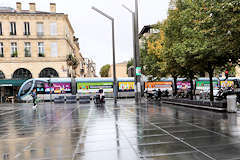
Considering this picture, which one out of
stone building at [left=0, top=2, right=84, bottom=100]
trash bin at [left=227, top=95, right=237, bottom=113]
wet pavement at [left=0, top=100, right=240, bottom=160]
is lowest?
wet pavement at [left=0, top=100, right=240, bottom=160]

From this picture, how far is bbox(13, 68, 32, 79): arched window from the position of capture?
3938cm

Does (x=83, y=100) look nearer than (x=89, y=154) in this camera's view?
No

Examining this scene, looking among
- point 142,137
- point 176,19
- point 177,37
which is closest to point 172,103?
point 177,37

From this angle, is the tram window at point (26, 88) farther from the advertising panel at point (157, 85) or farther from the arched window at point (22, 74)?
the advertising panel at point (157, 85)

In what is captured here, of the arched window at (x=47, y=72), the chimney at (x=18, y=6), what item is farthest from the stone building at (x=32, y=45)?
the chimney at (x=18, y=6)

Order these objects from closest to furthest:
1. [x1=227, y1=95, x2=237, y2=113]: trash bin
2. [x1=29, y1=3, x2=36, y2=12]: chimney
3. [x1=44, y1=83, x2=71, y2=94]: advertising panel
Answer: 1. [x1=227, y1=95, x2=237, y2=113]: trash bin
2. [x1=44, y1=83, x2=71, y2=94]: advertising panel
3. [x1=29, y1=3, x2=36, y2=12]: chimney

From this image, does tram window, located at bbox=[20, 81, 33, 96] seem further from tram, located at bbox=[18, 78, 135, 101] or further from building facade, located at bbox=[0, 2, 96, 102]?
building facade, located at bbox=[0, 2, 96, 102]

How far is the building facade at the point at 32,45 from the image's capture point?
3928 cm

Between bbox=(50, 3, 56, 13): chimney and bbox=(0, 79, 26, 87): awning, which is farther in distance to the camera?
bbox=(50, 3, 56, 13): chimney

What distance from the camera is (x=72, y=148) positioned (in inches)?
226

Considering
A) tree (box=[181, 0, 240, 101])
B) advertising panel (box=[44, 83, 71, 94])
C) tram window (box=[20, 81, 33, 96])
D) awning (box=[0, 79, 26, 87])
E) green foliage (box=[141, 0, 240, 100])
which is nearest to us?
tree (box=[181, 0, 240, 101])

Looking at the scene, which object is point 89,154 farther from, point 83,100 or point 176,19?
point 83,100

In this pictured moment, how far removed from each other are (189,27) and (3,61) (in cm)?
3538

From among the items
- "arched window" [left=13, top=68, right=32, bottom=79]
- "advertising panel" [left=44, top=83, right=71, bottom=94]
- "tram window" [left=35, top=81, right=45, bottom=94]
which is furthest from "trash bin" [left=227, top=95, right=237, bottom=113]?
"arched window" [left=13, top=68, right=32, bottom=79]
